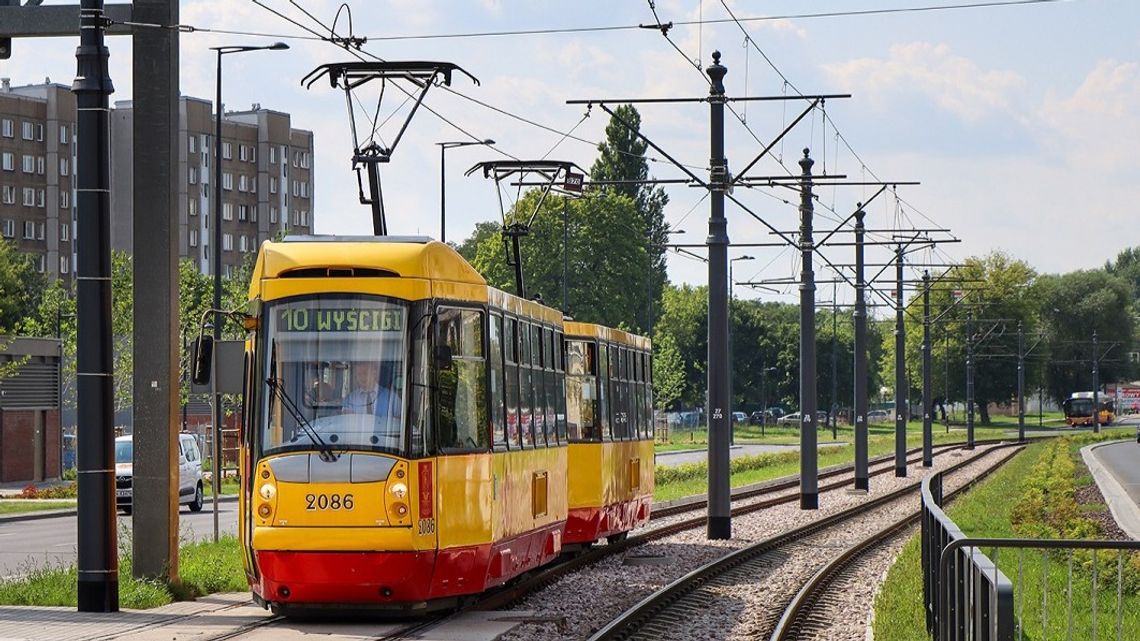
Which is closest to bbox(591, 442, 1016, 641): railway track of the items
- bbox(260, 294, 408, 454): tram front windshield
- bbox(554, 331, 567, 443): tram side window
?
bbox(554, 331, 567, 443): tram side window

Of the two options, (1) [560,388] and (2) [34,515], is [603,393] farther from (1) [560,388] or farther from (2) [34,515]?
(2) [34,515]

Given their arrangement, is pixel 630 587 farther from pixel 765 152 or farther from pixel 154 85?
pixel 765 152

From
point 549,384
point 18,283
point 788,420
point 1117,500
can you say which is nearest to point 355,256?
point 549,384

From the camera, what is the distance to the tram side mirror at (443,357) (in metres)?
16.4

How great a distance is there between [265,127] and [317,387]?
399ft

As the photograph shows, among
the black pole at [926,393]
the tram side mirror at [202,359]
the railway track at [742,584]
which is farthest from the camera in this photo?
the black pole at [926,393]

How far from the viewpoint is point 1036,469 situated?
54.9 meters

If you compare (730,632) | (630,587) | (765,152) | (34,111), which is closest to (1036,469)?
(765,152)

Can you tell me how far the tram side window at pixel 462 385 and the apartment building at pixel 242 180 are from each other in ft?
356

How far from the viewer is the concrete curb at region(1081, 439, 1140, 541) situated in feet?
108

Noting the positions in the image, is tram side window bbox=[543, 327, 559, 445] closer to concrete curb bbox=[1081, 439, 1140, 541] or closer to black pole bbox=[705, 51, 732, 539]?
concrete curb bbox=[1081, 439, 1140, 541]

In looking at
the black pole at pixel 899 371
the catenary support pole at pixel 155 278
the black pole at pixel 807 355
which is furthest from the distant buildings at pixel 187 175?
the catenary support pole at pixel 155 278

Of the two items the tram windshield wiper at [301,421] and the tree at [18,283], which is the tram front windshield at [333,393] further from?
the tree at [18,283]

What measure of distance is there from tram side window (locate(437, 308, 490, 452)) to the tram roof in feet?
1.62
